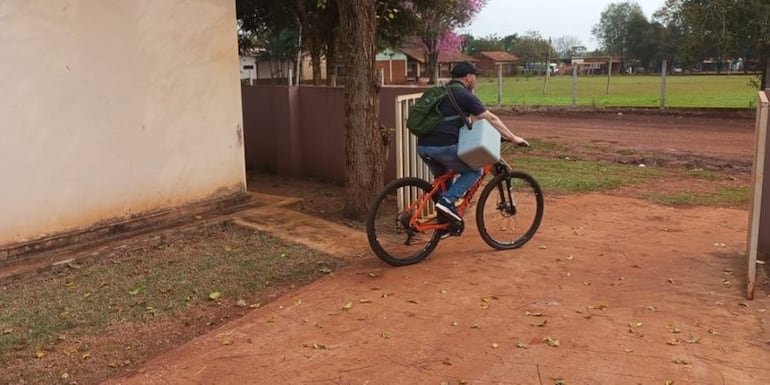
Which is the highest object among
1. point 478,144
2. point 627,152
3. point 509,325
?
point 478,144

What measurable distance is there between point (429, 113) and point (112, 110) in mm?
2893

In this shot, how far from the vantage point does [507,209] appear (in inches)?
244

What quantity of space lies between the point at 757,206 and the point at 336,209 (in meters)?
4.55

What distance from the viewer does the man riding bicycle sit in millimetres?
5555

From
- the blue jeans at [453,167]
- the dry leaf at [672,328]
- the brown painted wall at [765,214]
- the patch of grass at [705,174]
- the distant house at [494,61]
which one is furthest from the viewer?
the distant house at [494,61]

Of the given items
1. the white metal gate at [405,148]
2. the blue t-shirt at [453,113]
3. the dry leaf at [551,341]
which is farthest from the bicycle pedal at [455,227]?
the dry leaf at [551,341]

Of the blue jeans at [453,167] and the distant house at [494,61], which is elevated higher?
the distant house at [494,61]

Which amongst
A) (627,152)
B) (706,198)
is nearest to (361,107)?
(706,198)

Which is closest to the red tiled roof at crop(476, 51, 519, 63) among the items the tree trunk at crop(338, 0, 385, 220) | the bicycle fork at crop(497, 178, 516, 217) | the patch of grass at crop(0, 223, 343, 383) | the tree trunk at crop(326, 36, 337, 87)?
the tree trunk at crop(326, 36, 337, 87)

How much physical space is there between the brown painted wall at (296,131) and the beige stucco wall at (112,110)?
2.13 meters

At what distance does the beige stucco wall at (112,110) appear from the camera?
553 cm

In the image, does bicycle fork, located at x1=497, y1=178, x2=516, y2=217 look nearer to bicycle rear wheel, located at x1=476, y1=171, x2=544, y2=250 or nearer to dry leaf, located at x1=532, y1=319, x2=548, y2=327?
A: bicycle rear wheel, located at x1=476, y1=171, x2=544, y2=250

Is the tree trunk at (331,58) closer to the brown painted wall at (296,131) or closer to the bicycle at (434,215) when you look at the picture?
the brown painted wall at (296,131)

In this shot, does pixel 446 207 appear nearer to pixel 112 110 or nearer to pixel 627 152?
pixel 112 110
